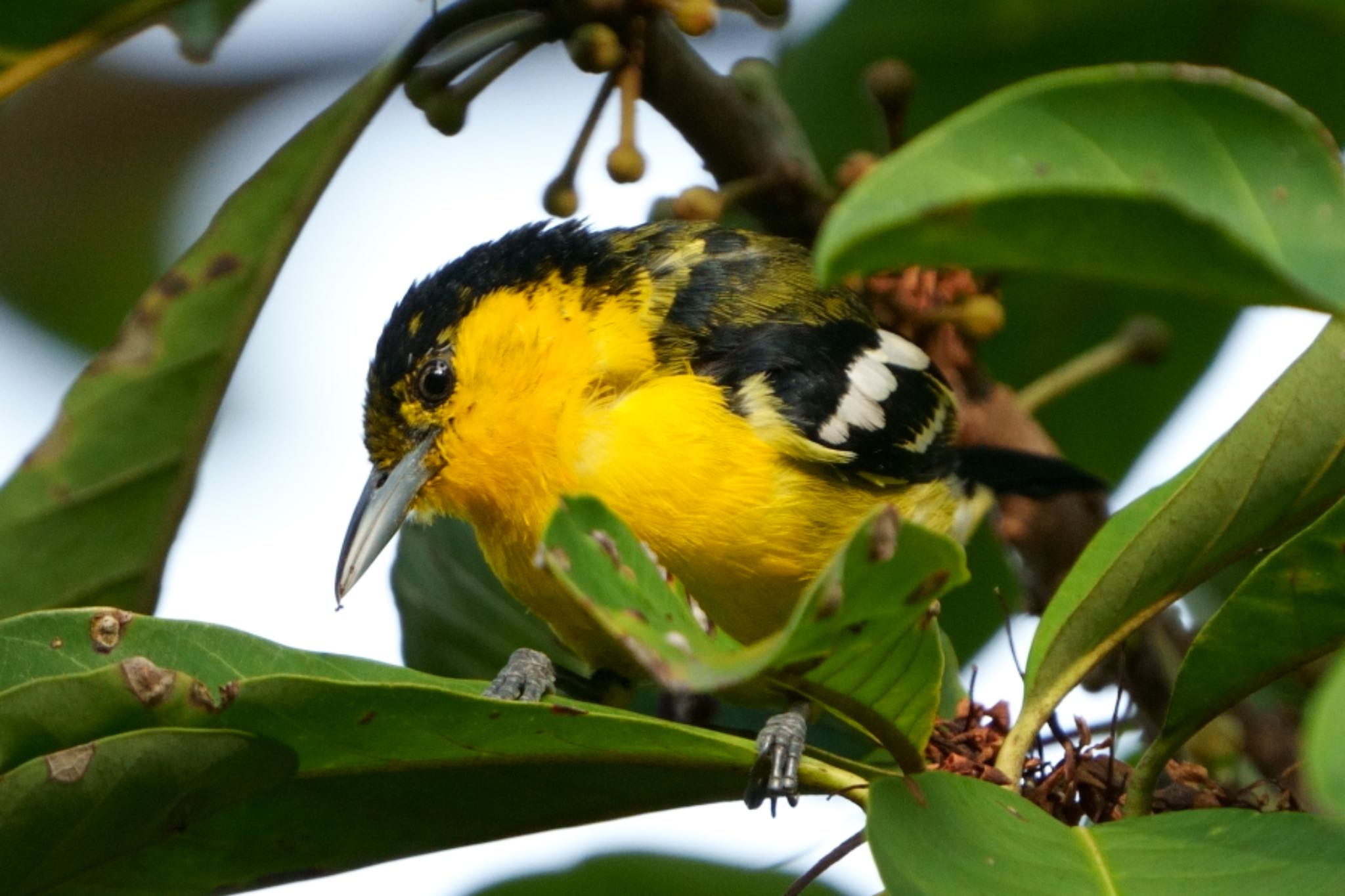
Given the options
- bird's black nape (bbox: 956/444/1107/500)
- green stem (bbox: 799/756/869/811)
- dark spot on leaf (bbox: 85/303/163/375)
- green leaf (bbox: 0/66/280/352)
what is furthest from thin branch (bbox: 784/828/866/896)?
green leaf (bbox: 0/66/280/352)

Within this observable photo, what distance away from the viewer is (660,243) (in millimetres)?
3246

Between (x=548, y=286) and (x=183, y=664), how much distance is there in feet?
4.76

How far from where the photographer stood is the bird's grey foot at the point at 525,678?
2.64m

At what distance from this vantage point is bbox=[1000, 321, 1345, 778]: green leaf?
1.88 meters

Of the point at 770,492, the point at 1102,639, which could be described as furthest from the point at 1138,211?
the point at 770,492

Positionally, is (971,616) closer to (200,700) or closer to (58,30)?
(200,700)

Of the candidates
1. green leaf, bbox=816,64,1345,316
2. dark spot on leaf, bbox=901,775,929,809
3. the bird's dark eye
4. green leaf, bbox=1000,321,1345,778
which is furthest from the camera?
the bird's dark eye

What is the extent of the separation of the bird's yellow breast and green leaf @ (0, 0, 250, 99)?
83 cm

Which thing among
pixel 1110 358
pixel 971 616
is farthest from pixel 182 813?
pixel 1110 358

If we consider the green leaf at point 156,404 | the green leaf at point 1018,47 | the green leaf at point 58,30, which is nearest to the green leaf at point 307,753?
the green leaf at point 156,404

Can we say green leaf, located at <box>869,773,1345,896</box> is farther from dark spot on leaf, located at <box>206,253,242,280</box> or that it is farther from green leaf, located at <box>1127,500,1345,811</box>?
dark spot on leaf, located at <box>206,253,242,280</box>

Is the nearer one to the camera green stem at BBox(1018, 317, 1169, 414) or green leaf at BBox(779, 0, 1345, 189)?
green stem at BBox(1018, 317, 1169, 414)

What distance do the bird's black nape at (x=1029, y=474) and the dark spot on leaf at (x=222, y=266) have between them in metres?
1.52

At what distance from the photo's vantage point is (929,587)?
61.1 inches
